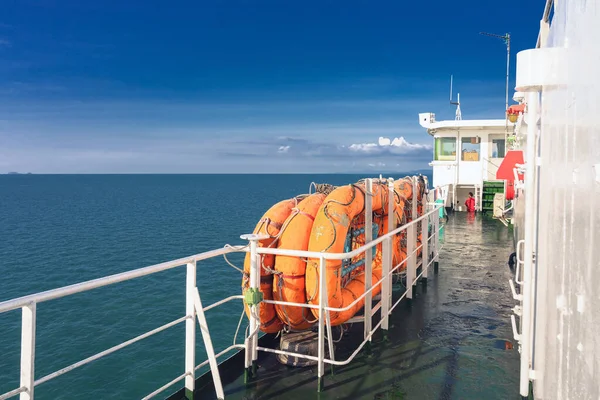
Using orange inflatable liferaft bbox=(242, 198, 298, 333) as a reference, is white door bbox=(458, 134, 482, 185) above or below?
above

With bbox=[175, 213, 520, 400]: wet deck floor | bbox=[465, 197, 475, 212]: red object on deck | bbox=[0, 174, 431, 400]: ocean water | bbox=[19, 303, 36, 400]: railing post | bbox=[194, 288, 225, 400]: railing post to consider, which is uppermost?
bbox=[465, 197, 475, 212]: red object on deck

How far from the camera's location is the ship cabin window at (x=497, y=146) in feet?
56.9

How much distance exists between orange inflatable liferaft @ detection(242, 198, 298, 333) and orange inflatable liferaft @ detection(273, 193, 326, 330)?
0.18 ft

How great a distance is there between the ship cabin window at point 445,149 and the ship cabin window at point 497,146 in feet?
4.60

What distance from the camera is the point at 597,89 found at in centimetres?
129

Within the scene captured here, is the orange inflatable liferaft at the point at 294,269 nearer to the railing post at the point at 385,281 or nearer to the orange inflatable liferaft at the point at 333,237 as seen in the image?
the orange inflatable liferaft at the point at 333,237

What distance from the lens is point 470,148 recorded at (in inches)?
702

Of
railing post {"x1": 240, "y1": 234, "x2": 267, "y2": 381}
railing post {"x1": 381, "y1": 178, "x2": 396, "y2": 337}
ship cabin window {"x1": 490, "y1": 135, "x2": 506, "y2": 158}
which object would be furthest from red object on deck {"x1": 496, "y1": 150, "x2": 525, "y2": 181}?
ship cabin window {"x1": 490, "y1": 135, "x2": 506, "y2": 158}

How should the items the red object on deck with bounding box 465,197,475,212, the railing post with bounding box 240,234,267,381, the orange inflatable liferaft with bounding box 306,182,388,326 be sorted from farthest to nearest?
the red object on deck with bounding box 465,197,475,212 < the orange inflatable liferaft with bounding box 306,182,388,326 < the railing post with bounding box 240,234,267,381

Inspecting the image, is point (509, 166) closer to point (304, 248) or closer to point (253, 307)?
point (304, 248)

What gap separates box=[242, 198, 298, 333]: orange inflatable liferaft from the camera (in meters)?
3.86

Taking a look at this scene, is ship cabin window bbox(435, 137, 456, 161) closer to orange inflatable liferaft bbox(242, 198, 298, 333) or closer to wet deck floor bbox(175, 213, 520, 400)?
wet deck floor bbox(175, 213, 520, 400)

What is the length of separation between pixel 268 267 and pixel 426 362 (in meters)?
1.64

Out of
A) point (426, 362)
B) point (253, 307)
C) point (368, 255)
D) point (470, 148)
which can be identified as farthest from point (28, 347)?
point (470, 148)
